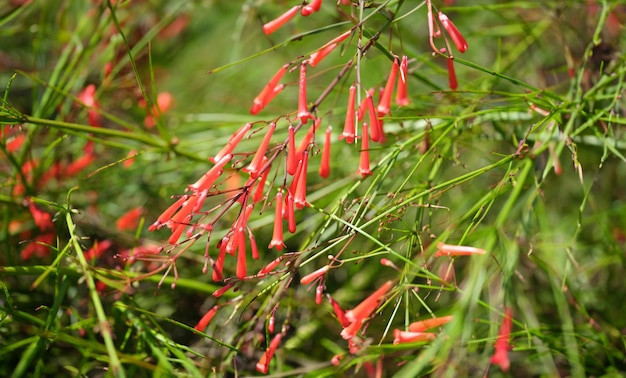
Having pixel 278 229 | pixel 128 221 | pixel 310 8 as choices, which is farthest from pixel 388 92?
pixel 128 221

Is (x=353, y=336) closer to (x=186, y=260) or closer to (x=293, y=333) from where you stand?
(x=293, y=333)

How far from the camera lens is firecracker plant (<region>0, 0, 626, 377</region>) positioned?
3.47ft

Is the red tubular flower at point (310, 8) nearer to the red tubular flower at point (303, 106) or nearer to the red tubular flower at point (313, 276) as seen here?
the red tubular flower at point (303, 106)

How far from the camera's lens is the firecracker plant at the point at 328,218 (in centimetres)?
106

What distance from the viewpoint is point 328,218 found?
3.99 feet

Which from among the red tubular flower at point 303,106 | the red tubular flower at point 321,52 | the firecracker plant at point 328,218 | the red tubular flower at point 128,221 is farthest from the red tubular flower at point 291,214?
the red tubular flower at point 128,221

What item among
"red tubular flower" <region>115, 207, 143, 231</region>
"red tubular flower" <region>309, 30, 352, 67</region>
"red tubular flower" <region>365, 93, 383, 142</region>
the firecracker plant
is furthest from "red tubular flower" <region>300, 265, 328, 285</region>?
"red tubular flower" <region>115, 207, 143, 231</region>

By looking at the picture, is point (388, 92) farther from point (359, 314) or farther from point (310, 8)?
point (359, 314)

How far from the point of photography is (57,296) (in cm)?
110

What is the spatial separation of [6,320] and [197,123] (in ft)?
2.73

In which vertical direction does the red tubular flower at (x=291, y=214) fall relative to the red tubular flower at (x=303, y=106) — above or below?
below

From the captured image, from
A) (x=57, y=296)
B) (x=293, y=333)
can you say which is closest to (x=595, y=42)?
(x=293, y=333)

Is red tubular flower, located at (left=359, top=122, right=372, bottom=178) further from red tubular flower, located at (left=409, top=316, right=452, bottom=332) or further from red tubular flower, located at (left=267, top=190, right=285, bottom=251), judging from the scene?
red tubular flower, located at (left=409, top=316, right=452, bottom=332)

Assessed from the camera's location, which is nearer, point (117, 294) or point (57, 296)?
point (57, 296)
